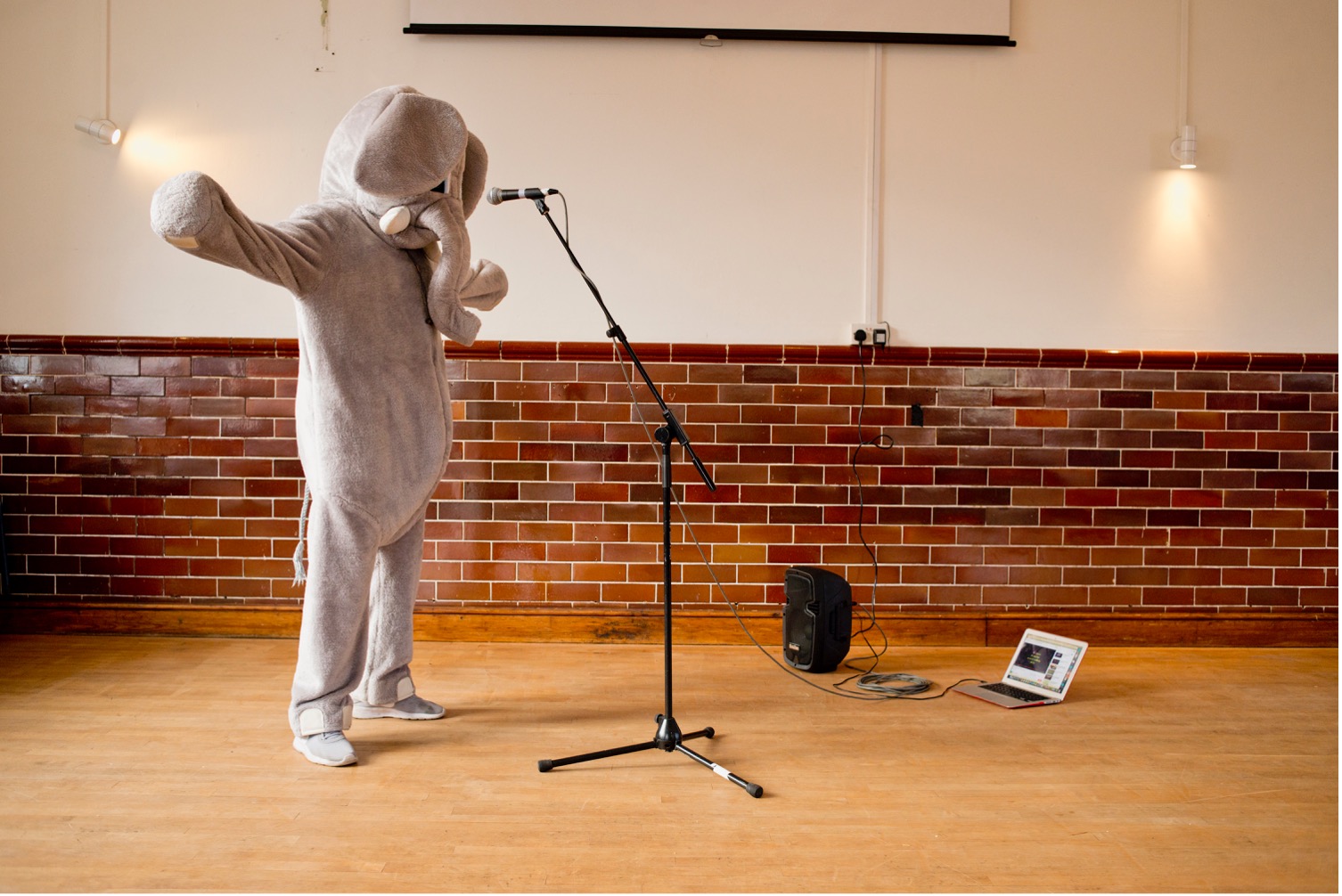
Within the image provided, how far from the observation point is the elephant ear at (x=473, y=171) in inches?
96.7

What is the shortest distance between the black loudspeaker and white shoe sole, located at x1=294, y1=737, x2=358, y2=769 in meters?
1.50

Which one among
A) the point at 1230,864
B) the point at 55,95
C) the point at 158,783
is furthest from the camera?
the point at 55,95

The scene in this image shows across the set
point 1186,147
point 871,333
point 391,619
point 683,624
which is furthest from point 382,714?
point 1186,147

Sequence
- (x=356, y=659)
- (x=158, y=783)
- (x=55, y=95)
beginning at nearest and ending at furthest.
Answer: (x=158, y=783), (x=356, y=659), (x=55, y=95)

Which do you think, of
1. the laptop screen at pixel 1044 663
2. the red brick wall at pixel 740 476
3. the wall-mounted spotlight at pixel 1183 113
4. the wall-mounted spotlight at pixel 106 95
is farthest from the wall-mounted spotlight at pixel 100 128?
the wall-mounted spotlight at pixel 1183 113

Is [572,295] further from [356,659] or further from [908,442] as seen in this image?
[356,659]

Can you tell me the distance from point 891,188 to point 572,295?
130 cm

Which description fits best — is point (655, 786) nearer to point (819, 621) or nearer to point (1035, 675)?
point (819, 621)

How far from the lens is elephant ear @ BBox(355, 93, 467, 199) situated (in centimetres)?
215

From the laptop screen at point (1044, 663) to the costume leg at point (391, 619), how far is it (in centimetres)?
195

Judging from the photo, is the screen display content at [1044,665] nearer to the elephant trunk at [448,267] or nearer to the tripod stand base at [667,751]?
the tripod stand base at [667,751]

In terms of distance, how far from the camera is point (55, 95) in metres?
3.40

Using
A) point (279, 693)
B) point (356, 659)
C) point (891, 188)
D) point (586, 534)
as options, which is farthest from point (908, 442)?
point (279, 693)

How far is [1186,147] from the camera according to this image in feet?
11.3
